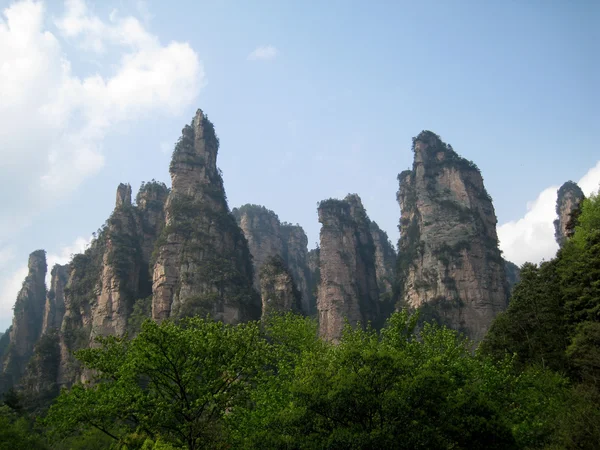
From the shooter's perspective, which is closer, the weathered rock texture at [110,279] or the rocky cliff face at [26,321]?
the weathered rock texture at [110,279]

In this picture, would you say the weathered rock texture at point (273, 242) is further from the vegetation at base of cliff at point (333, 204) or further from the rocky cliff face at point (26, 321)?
the rocky cliff face at point (26, 321)

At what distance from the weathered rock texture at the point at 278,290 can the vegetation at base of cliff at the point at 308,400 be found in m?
42.4

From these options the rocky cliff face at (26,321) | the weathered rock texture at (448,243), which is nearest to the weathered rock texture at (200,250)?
the weathered rock texture at (448,243)

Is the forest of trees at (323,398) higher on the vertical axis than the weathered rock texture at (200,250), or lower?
lower

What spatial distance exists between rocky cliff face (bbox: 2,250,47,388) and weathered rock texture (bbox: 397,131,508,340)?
7644cm

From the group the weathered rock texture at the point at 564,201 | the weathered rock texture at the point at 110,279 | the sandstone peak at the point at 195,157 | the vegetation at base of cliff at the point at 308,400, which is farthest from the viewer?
the weathered rock texture at the point at 564,201

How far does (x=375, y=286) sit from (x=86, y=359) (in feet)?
238

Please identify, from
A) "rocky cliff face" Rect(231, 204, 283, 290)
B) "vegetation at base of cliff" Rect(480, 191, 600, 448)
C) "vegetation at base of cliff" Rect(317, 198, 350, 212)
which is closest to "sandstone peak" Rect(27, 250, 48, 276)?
"rocky cliff face" Rect(231, 204, 283, 290)

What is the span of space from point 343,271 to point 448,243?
1832cm

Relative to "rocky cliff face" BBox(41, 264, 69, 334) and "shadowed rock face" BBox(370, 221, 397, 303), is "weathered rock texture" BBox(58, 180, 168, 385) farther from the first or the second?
"shadowed rock face" BBox(370, 221, 397, 303)

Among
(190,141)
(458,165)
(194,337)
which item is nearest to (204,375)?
(194,337)

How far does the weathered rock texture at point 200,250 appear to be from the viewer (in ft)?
221

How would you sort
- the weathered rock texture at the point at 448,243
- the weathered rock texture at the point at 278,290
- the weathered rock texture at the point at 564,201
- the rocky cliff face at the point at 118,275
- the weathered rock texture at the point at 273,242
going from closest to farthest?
the weathered rock texture at the point at 278,290, the rocky cliff face at the point at 118,275, the weathered rock texture at the point at 448,243, the weathered rock texture at the point at 564,201, the weathered rock texture at the point at 273,242

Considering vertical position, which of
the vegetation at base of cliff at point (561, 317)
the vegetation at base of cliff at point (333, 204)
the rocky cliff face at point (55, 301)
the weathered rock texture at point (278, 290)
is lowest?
the vegetation at base of cliff at point (561, 317)
